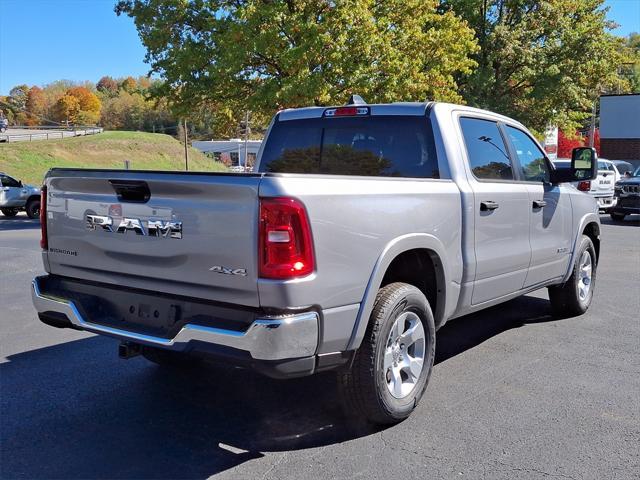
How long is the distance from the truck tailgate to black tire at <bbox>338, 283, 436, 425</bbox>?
795 mm

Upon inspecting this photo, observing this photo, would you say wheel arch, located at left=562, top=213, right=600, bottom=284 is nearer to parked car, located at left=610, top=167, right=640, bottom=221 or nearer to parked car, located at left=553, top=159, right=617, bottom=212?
parked car, located at left=610, top=167, right=640, bottom=221

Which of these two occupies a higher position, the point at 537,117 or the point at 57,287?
the point at 537,117

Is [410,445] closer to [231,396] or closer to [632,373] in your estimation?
[231,396]

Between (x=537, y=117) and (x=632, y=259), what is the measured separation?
62.7 feet

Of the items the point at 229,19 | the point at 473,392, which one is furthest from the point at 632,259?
the point at 229,19

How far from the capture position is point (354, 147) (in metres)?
4.75

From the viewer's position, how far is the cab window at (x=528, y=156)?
533cm

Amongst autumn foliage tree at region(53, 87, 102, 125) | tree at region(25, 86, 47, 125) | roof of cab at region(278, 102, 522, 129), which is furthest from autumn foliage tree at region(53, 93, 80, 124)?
roof of cab at region(278, 102, 522, 129)

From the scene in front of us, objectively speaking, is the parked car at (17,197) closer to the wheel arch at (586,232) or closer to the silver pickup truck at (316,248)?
the silver pickup truck at (316,248)

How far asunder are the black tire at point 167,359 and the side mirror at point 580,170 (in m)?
3.54

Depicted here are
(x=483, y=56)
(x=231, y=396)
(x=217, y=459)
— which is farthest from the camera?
(x=483, y=56)

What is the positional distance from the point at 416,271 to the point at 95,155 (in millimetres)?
53720

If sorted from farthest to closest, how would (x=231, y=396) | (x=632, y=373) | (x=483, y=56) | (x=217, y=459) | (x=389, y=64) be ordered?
1. (x=483, y=56)
2. (x=389, y=64)
3. (x=632, y=373)
4. (x=231, y=396)
5. (x=217, y=459)

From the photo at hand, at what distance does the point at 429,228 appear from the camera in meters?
3.92
